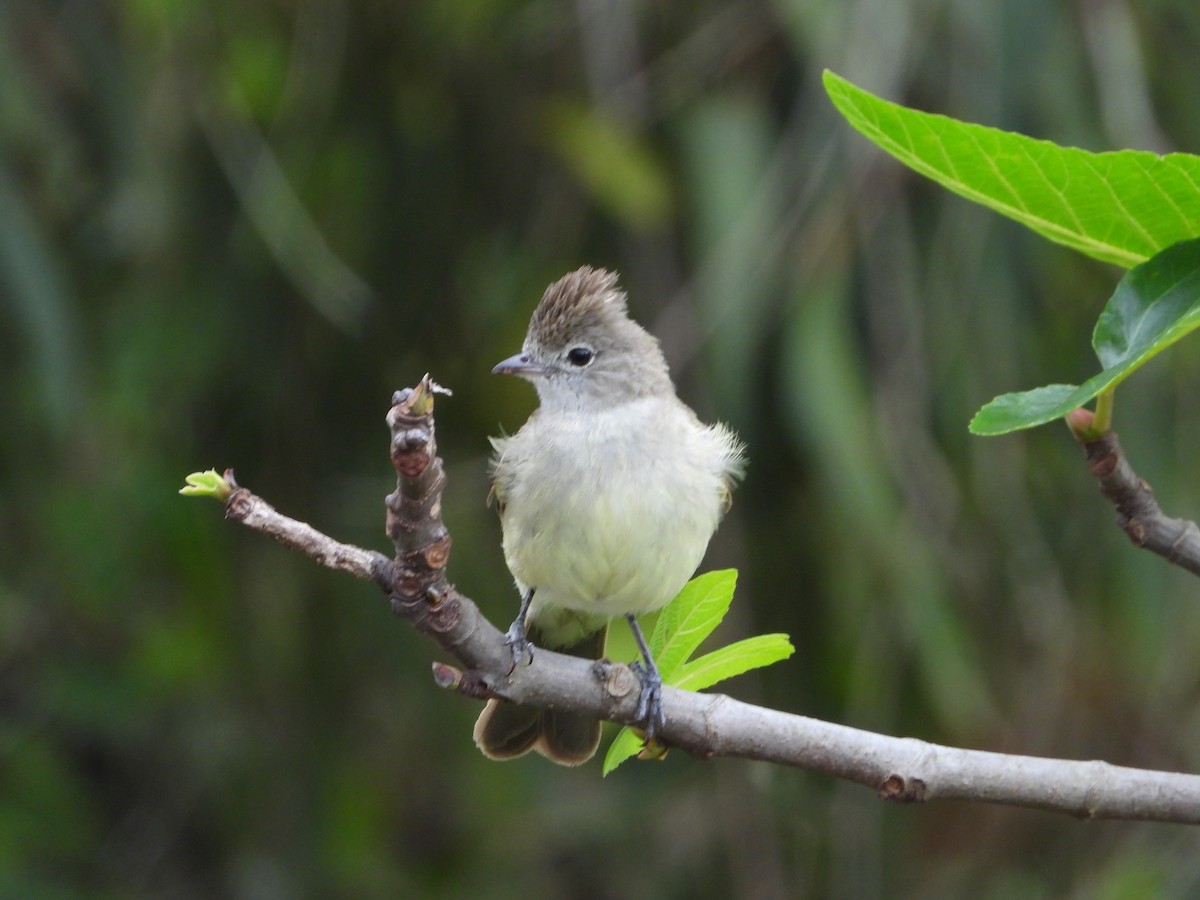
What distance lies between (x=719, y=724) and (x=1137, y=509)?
0.59 m

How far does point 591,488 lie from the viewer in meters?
2.72

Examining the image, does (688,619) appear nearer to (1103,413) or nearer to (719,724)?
(719,724)

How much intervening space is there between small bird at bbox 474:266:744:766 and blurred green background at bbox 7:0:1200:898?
1.15ft

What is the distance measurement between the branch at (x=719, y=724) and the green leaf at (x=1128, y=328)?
0.47 meters

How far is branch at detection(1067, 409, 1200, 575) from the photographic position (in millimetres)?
1821

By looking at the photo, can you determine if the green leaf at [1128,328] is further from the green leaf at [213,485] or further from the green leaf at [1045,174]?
the green leaf at [213,485]

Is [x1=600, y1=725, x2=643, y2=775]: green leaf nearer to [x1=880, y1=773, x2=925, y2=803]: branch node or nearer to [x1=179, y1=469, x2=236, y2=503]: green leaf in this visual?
[x1=880, y1=773, x2=925, y2=803]: branch node

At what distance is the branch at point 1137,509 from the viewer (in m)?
1.82

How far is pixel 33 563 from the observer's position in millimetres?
4602

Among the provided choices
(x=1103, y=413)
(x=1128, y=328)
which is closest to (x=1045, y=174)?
(x=1128, y=328)

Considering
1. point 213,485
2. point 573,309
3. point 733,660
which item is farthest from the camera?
point 573,309

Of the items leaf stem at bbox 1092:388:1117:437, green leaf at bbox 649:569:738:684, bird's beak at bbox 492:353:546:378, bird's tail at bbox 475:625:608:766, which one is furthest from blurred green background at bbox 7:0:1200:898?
leaf stem at bbox 1092:388:1117:437

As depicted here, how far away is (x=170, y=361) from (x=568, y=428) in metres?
1.65

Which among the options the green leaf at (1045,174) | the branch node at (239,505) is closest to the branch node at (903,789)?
the green leaf at (1045,174)
